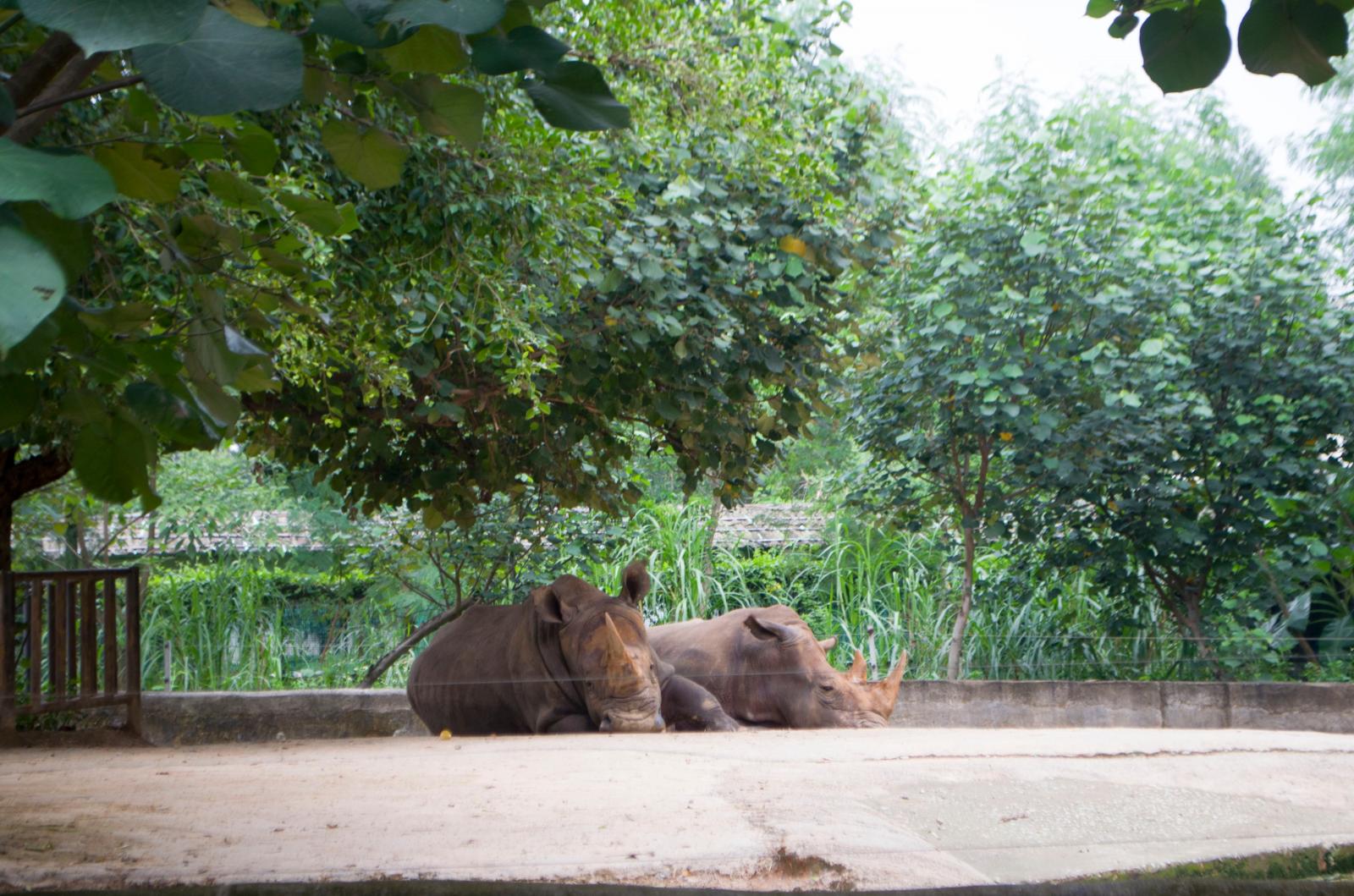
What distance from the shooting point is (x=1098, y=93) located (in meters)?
10.3

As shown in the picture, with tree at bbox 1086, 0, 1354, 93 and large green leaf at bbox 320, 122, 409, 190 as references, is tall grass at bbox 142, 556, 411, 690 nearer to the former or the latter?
large green leaf at bbox 320, 122, 409, 190

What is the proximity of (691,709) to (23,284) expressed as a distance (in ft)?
21.1

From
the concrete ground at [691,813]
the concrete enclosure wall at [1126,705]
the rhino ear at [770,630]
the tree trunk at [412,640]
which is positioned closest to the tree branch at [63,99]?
the concrete ground at [691,813]

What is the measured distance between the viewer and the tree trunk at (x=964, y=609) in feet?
29.5

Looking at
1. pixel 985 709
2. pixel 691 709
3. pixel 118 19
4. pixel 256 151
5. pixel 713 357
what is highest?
pixel 713 357

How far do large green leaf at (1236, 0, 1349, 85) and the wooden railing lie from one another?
6.17 metres

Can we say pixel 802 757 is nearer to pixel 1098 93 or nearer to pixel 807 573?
pixel 807 573

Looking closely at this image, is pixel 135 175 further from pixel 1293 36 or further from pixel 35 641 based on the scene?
pixel 35 641

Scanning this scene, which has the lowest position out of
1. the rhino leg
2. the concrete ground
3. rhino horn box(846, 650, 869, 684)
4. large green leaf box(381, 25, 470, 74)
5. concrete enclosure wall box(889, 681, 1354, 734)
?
concrete enclosure wall box(889, 681, 1354, 734)

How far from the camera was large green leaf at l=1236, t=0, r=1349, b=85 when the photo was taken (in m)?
1.34

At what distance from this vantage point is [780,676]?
7.28 metres

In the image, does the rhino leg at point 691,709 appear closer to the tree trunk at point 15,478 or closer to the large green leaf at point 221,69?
the tree trunk at point 15,478

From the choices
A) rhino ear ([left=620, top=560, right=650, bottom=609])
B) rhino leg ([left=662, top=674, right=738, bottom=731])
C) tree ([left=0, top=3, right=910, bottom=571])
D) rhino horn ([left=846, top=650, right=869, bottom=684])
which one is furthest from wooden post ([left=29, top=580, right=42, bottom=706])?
rhino horn ([left=846, top=650, right=869, bottom=684])

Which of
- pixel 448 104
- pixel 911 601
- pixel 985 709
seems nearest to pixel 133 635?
pixel 985 709
